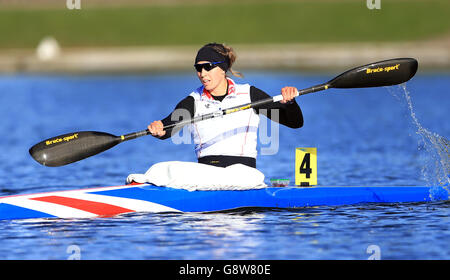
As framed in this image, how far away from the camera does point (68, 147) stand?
39.3 ft

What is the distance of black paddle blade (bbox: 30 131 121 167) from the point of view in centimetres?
1190

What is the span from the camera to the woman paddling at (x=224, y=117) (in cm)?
1144

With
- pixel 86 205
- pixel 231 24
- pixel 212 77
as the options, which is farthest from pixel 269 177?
pixel 231 24

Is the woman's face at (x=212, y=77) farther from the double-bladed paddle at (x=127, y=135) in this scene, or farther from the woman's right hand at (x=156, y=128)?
the woman's right hand at (x=156, y=128)

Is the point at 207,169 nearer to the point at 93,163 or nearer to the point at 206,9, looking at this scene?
the point at 93,163

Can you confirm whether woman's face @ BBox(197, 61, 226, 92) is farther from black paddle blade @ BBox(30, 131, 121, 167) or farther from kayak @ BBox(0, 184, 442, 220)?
black paddle blade @ BBox(30, 131, 121, 167)

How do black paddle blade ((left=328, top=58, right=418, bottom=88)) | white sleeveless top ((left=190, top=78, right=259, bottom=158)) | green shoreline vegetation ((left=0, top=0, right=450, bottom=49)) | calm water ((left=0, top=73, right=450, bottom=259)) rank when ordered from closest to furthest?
calm water ((left=0, top=73, right=450, bottom=259)), white sleeveless top ((left=190, top=78, right=259, bottom=158)), black paddle blade ((left=328, top=58, right=418, bottom=88)), green shoreline vegetation ((left=0, top=0, right=450, bottom=49))

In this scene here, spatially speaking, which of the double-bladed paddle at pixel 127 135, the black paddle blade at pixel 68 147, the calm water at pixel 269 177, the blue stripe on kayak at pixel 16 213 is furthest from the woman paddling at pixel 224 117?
the blue stripe on kayak at pixel 16 213

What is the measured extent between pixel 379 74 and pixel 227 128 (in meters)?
2.32

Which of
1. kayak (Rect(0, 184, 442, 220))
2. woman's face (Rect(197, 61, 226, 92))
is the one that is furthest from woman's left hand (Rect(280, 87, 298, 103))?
kayak (Rect(0, 184, 442, 220))

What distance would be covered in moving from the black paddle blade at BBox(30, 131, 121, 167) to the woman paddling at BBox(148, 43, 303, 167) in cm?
109

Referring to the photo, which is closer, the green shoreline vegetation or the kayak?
the kayak
